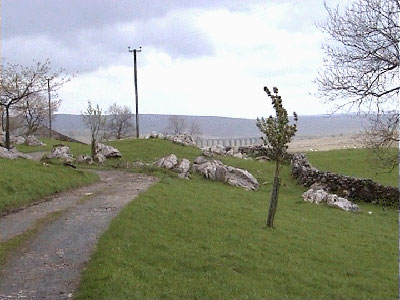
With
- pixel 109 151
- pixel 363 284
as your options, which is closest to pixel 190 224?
pixel 363 284

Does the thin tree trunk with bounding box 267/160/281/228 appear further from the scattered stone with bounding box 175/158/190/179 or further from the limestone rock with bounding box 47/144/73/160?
the limestone rock with bounding box 47/144/73/160

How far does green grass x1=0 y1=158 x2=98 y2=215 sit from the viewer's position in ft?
54.4

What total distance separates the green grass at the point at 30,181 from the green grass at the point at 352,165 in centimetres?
1769

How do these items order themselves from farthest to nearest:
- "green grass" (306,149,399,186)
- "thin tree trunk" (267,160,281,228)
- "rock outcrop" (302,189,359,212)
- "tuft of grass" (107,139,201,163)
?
"tuft of grass" (107,139,201,163) < "green grass" (306,149,399,186) < "rock outcrop" (302,189,359,212) < "thin tree trunk" (267,160,281,228)

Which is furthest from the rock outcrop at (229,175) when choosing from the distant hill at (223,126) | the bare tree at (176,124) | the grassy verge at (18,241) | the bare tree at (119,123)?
the distant hill at (223,126)

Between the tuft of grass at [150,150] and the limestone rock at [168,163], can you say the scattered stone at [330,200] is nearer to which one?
the limestone rock at [168,163]

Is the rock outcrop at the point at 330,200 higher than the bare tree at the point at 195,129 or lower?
lower

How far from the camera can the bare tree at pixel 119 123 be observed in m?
77.8

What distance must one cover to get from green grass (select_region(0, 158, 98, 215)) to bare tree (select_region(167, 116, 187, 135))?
72.1 meters

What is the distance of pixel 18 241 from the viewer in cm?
1110

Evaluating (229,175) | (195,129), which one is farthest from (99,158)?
(195,129)

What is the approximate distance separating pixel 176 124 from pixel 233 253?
3431 inches

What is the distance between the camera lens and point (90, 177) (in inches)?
946

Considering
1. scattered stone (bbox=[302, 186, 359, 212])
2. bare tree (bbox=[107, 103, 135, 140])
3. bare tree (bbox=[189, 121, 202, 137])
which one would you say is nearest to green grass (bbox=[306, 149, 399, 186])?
scattered stone (bbox=[302, 186, 359, 212])
